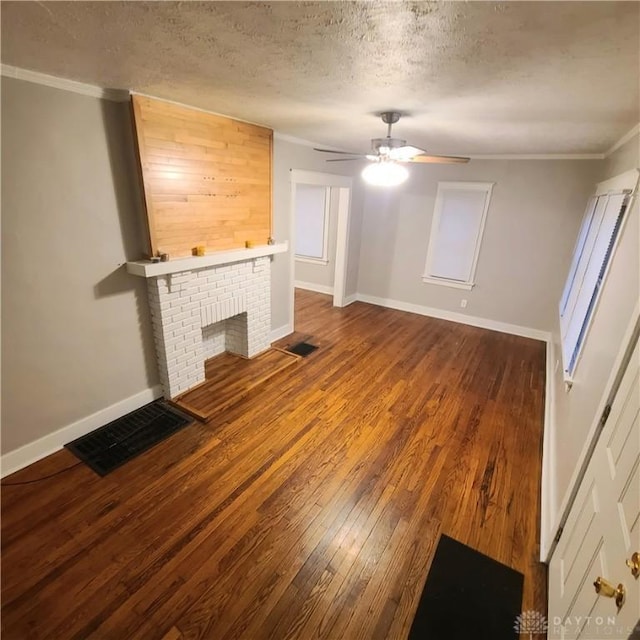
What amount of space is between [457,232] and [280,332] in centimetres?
300

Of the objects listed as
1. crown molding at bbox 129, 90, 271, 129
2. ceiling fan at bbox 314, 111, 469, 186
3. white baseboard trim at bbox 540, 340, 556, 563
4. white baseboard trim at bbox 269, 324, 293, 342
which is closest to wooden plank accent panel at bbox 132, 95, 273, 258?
crown molding at bbox 129, 90, 271, 129

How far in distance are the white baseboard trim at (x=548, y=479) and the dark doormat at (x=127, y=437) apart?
101 inches

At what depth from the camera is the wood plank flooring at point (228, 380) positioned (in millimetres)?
3002

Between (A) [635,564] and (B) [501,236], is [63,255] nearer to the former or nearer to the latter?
(A) [635,564]

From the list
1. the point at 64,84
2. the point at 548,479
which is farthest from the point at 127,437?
the point at 548,479

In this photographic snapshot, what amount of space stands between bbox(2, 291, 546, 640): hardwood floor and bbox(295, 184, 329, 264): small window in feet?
11.2

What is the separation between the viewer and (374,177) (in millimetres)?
2660

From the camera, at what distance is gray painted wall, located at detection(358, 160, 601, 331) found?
4.23 meters

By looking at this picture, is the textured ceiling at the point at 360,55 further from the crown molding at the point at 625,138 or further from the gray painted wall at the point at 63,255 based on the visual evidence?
the gray painted wall at the point at 63,255

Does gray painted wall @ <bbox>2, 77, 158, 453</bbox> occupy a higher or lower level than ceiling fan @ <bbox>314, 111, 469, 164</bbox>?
lower

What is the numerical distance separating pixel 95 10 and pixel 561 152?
4530 millimetres

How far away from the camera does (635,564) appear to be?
0.88 m

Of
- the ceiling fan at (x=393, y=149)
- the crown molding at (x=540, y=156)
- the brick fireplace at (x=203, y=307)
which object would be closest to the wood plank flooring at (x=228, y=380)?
the brick fireplace at (x=203, y=307)

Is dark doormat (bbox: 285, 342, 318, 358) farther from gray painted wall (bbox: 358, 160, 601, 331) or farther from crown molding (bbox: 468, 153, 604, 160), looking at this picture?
crown molding (bbox: 468, 153, 604, 160)
